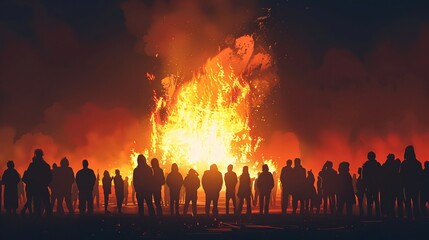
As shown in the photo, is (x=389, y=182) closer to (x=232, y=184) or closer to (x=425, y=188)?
(x=425, y=188)

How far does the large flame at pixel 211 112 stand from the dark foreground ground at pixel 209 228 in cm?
4121

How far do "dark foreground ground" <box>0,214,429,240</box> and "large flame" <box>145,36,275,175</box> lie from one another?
41210 mm

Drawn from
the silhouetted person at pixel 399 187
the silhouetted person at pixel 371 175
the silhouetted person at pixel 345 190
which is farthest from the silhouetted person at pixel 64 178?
the silhouetted person at pixel 399 187

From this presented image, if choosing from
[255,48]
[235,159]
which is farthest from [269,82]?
[235,159]

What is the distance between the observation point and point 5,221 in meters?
22.4

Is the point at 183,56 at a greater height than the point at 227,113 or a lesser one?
greater

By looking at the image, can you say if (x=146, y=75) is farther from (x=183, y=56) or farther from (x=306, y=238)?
(x=306, y=238)

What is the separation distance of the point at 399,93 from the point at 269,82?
42.4ft

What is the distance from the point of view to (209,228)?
2092 centimetres

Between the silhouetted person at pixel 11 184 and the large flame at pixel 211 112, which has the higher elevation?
the large flame at pixel 211 112

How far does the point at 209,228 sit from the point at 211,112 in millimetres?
45241

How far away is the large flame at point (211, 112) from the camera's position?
2562 inches

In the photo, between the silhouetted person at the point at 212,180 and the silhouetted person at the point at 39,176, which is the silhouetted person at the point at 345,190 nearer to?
the silhouetted person at the point at 212,180

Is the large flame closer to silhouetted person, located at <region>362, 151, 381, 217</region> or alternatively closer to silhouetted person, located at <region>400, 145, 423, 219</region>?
silhouetted person, located at <region>362, 151, 381, 217</region>
